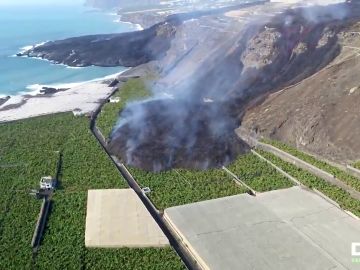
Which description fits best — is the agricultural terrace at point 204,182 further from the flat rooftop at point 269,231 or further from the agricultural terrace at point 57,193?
the agricultural terrace at point 57,193

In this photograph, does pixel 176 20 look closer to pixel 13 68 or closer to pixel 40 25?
pixel 13 68

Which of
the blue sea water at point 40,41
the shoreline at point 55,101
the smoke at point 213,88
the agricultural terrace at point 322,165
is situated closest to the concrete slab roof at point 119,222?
the smoke at point 213,88

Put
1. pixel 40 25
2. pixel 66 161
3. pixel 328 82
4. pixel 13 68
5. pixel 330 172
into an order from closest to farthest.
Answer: pixel 330 172, pixel 66 161, pixel 328 82, pixel 13 68, pixel 40 25

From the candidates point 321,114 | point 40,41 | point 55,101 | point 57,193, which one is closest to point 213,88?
point 321,114

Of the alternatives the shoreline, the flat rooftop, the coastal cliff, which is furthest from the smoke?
the shoreline

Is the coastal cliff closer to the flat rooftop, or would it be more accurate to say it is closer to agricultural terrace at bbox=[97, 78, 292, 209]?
agricultural terrace at bbox=[97, 78, 292, 209]

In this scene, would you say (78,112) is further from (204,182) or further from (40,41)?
(40,41)

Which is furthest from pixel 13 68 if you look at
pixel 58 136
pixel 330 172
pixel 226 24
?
pixel 330 172
